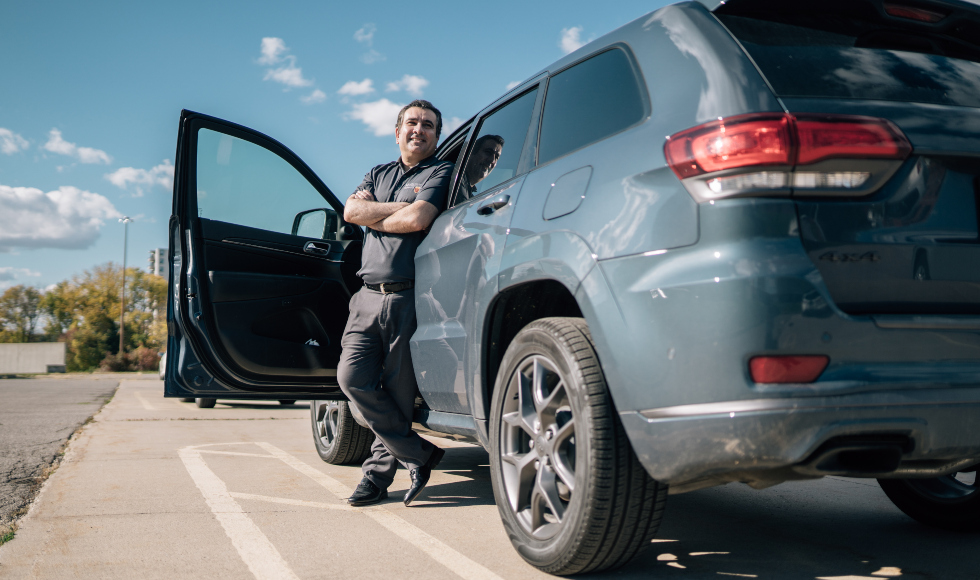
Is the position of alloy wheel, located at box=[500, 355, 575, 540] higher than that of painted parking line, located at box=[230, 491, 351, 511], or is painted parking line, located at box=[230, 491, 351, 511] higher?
alloy wheel, located at box=[500, 355, 575, 540]

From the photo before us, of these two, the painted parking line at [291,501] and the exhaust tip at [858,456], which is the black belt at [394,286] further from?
the exhaust tip at [858,456]

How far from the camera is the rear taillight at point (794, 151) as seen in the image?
1853 mm

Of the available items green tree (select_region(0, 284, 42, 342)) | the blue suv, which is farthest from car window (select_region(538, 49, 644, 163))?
green tree (select_region(0, 284, 42, 342))

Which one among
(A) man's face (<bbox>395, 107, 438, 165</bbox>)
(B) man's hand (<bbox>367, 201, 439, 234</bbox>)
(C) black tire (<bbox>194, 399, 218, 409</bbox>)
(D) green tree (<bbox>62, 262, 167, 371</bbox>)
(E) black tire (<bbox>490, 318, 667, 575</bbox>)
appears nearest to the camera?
(E) black tire (<bbox>490, 318, 667, 575</bbox>)

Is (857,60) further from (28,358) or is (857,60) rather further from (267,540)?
(28,358)

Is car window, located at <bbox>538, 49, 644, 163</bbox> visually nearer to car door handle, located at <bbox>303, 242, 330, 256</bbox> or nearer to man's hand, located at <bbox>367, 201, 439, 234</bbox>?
man's hand, located at <bbox>367, 201, 439, 234</bbox>

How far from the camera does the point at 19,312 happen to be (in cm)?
8681

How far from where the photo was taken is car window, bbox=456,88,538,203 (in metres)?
3.09

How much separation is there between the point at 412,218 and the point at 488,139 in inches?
21.6

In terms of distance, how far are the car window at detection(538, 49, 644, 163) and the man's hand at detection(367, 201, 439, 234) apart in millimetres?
948

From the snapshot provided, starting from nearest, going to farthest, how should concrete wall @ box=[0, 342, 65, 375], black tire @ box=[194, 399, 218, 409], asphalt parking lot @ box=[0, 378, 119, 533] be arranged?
asphalt parking lot @ box=[0, 378, 119, 533], black tire @ box=[194, 399, 218, 409], concrete wall @ box=[0, 342, 65, 375]

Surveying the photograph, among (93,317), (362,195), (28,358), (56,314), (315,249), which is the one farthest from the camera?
(56,314)

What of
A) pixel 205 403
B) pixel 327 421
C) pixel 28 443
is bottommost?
pixel 205 403

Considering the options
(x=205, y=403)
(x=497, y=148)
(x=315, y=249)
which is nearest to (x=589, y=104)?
(x=497, y=148)
